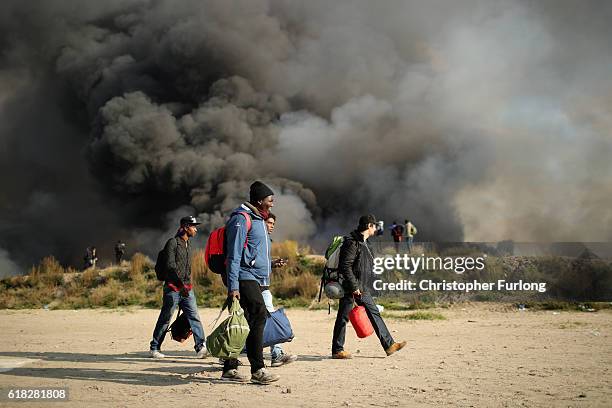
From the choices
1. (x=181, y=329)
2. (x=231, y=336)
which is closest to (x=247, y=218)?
(x=231, y=336)

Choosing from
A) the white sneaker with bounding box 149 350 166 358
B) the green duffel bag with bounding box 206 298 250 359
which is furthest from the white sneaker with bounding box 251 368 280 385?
the white sneaker with bounding box 149 350 166 358

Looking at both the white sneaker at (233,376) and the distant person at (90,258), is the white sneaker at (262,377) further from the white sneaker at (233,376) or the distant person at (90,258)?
the distant person at (90,258)

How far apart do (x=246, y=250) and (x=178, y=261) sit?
2021 millimetres

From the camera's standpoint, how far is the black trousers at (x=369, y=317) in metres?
6.71

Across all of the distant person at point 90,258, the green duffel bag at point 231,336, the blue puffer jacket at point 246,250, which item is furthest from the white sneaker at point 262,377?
the distant person at point 90,258

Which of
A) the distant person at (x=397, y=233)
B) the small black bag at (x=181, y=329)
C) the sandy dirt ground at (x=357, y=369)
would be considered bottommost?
the sandy dirt ground at (x=357, y=369)

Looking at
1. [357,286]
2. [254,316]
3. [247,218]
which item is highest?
[247,218]

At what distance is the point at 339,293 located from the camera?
6.82 metres

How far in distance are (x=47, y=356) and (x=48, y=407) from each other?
292cm

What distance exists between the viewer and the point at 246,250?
17.2ft

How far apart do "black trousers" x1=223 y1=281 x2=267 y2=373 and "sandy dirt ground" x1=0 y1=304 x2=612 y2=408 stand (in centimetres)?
27

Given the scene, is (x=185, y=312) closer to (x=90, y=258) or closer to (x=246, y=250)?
(x=246, y=250)

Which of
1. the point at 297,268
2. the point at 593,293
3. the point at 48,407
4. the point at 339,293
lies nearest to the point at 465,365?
the point at 339,293

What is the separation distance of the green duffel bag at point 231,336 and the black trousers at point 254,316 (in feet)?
0.44
